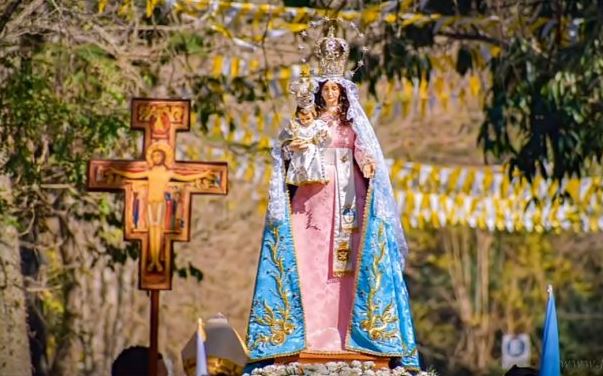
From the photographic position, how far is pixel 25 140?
81.9 ft

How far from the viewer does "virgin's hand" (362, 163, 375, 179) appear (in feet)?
64.2

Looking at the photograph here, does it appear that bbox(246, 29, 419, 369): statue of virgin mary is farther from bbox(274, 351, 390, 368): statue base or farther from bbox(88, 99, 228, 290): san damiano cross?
bbox(88, 99, 228, 290): san damiano cross

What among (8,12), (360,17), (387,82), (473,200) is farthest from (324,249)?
(473,200)

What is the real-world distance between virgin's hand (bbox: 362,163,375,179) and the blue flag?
1991mm

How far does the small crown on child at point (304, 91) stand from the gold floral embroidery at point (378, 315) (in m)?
1.07

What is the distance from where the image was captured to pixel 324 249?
19641mm

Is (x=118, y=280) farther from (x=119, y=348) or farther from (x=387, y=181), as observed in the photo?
(x=387, y=181)

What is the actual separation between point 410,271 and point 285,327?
28.5m

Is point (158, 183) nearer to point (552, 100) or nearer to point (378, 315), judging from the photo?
point (378, 315)

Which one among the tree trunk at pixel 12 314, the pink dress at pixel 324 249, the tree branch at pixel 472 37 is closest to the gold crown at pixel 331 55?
the pink dress at pixel 324 249

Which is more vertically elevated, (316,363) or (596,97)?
(596,97)

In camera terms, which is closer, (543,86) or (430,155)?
(543,86)

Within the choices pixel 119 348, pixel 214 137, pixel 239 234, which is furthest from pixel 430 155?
pixel 214 137

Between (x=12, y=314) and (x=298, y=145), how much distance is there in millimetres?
6723
